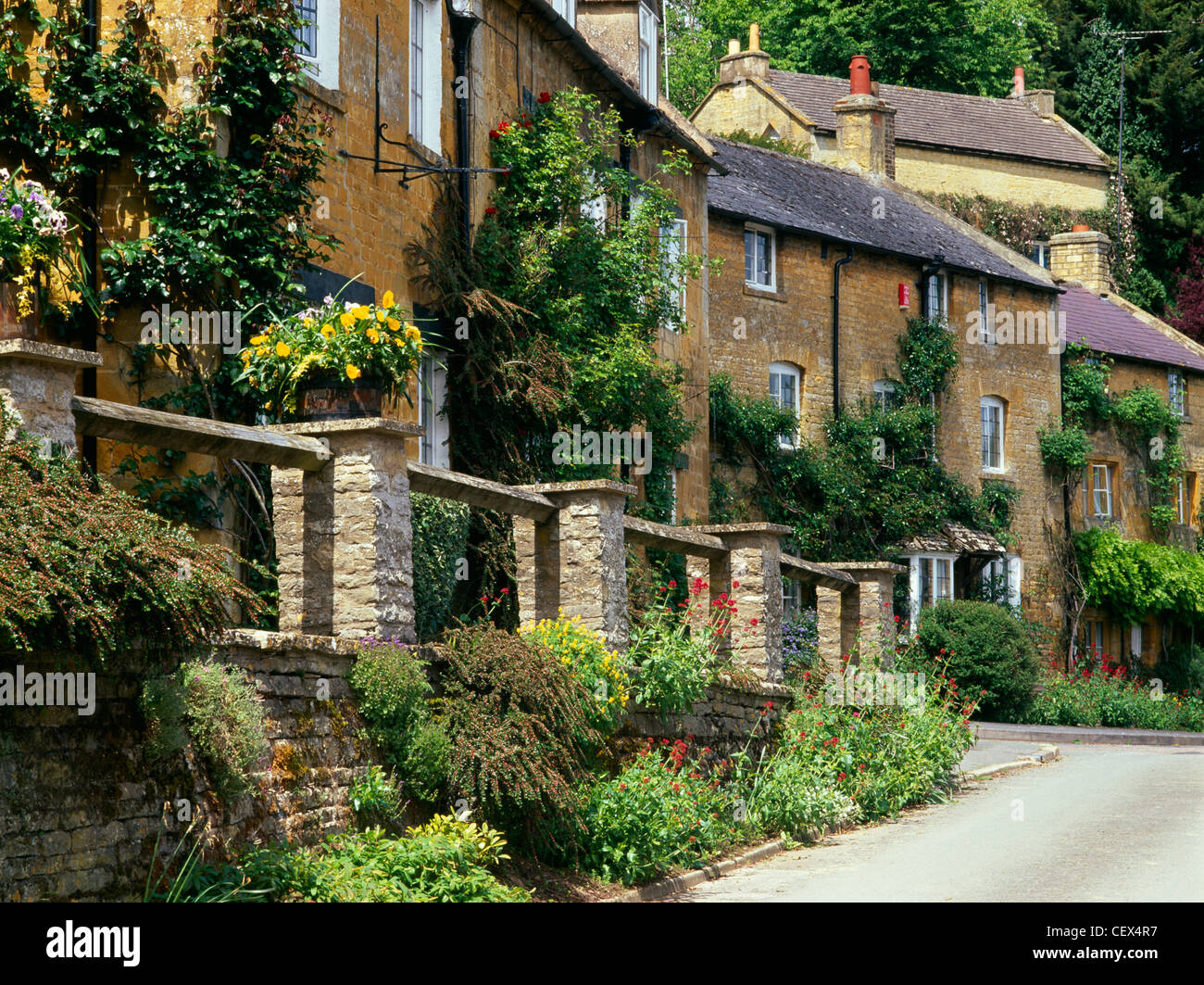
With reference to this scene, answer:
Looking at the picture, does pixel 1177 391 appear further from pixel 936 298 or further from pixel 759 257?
pixel 759 257

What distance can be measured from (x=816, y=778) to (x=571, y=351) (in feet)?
16.0

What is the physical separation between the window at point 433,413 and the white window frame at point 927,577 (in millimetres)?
14425

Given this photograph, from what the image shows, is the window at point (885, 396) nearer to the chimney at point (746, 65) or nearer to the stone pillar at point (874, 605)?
the stone pillar at point (874, 605)

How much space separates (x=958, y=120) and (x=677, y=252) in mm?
24792

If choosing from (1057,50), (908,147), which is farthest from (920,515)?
(1057,50)

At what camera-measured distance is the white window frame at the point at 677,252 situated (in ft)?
59.2

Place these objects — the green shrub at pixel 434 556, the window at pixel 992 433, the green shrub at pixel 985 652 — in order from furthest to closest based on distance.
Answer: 1. the window at pixel 992 433
2. the green shrub at pixel 985 652
3. the green shrub at pixel 434 556

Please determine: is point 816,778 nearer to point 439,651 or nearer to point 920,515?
point 439,651

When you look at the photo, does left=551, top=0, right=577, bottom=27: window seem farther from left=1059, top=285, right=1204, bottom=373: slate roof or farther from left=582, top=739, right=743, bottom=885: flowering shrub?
left=1059, top=285, right=1204, bottom=373: slate roof

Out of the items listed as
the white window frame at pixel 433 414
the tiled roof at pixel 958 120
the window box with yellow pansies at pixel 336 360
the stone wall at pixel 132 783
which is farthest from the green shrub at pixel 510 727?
the tiled roof at pixel 958 120

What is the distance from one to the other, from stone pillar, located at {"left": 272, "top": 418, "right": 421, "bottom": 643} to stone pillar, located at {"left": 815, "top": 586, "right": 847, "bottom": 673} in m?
8.73

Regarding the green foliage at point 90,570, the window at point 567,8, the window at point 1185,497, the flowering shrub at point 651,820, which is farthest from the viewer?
the window at point 1185,497

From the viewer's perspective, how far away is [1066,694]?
27.5m

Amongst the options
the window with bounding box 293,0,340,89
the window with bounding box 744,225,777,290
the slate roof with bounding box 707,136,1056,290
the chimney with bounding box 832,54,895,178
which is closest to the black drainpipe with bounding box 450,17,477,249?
the window with bounding box 293,0,340,89
